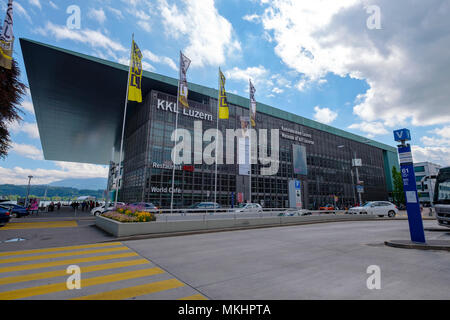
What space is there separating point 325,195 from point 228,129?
3521cm

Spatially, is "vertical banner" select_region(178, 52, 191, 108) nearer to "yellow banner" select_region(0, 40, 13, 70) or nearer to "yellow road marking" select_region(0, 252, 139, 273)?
"yellow banner" select_region(0, 40, 13, 70)

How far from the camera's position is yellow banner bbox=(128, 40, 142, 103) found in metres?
22.9

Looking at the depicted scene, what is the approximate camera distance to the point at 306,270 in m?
5.39

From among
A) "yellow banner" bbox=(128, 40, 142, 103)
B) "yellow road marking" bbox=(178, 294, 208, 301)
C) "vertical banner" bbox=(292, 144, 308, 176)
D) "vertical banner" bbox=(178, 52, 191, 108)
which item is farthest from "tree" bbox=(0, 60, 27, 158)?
"vertical banner" bbox=(292, 144, 308, 176)

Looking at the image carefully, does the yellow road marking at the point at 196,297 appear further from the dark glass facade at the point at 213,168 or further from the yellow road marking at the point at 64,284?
the dark glass facade at the point at 213,168

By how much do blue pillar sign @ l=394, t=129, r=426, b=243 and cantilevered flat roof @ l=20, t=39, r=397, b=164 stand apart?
40277 mm

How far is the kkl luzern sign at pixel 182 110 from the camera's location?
43906 millimetres

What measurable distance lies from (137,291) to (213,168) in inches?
1651

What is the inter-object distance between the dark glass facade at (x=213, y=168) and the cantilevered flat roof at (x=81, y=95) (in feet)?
8.42

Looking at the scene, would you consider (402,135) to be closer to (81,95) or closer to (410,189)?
(410,189)

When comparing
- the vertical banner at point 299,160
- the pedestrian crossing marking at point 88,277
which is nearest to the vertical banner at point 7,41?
the pedestrian crossing marking at point 88,277

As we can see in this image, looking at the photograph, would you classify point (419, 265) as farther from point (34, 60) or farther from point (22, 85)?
point (34, 60)

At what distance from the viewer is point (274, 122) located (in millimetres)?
58344

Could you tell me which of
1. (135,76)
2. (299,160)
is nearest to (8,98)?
(135,76)
